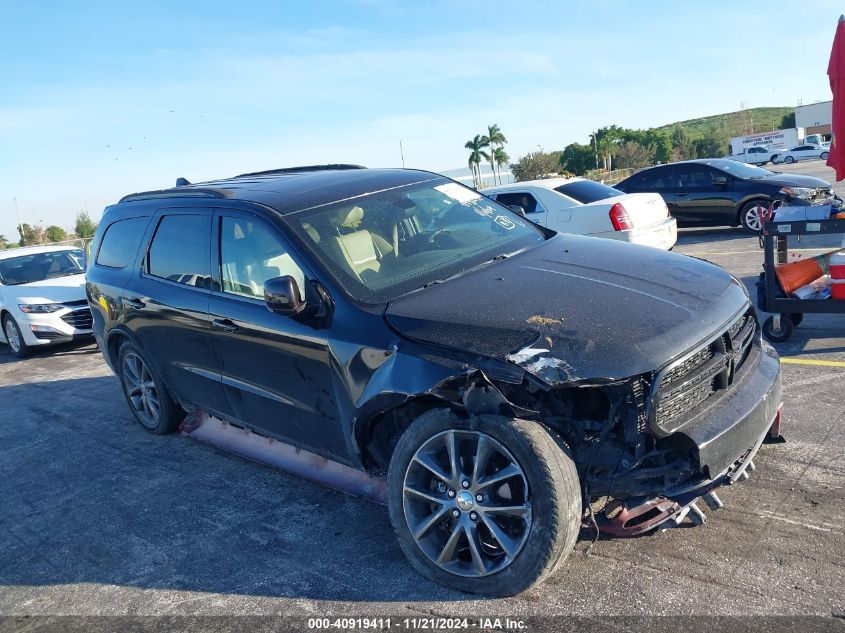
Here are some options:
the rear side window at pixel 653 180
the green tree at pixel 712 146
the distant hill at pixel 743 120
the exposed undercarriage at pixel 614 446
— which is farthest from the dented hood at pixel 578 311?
the distant hill at pixel 743 120

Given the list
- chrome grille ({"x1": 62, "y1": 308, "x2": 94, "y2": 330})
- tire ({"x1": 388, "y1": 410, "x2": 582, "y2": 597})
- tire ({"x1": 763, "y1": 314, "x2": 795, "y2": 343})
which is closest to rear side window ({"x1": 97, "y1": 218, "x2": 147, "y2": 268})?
tire ({"x1": 388, "y1": 410, "x2": 582, "y2": 597})

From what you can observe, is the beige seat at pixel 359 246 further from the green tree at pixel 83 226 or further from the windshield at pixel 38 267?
the green tree at pixel 83 226

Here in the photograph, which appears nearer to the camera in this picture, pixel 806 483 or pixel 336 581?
pixel 336 581

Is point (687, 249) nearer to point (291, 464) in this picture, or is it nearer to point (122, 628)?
point (291, 464)

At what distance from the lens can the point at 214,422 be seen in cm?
542

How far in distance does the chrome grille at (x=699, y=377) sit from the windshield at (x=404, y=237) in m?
1.39

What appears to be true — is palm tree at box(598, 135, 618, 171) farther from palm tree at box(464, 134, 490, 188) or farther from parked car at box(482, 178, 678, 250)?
parked car at box(482, 178, 678, 250)

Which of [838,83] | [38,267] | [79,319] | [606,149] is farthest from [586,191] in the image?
[606,149]

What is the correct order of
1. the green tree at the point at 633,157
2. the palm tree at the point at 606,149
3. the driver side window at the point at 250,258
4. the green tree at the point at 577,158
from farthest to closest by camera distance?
the green tree at the point at 577,158, the palm tree at the point at 606,149, the green tree at the point at 633,157, the driver side window at the point at 250,258

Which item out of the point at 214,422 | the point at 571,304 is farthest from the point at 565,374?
the point at 214,422

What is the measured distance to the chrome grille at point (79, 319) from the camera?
10133 millimetres

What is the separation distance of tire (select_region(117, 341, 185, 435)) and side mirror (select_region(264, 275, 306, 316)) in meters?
2.27

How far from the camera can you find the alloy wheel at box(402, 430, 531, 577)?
3.04m

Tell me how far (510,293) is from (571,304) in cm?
34
